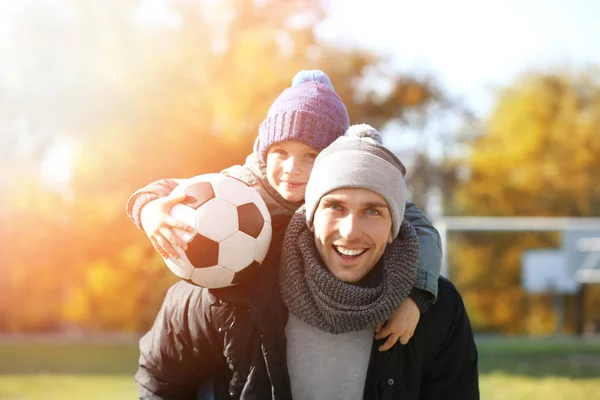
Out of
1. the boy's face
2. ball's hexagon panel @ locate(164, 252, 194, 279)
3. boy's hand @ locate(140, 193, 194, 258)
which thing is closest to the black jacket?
ball's hexagon panel @ locate(164, 252, 194, 279)

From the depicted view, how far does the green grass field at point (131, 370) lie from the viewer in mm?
10867

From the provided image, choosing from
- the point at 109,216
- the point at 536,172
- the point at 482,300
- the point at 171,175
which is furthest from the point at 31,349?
the point at 536,172

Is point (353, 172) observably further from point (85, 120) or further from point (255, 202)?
point (85, 120)

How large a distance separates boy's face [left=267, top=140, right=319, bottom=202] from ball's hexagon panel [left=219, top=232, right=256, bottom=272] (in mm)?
457

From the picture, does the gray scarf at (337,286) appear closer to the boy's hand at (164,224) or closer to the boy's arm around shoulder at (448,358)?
the boy's arm around shoulder at (448,358)

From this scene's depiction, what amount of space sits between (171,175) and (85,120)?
2.51 metres

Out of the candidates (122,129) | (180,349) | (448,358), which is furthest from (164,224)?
(122,129)

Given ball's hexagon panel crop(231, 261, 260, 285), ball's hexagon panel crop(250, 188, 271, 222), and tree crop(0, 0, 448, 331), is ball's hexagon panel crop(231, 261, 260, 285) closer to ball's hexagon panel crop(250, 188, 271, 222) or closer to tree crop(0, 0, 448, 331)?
ball's hexagon panel crop(250, 188, 271, 222)

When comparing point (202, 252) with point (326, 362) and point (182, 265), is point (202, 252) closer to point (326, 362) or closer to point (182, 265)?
point (182, 265)

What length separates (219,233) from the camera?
2963 millimetres

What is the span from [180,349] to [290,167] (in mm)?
849

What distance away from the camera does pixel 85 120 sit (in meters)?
18.9

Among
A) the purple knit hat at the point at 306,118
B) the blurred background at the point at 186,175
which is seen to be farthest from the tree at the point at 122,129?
the purple knit hat at the point at 306,118

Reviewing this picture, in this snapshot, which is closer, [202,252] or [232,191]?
[202,252]
